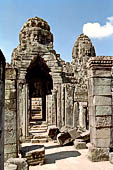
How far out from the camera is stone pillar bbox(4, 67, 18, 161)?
264 inches

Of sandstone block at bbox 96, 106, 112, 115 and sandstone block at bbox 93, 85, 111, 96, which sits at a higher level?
sandstone block at bbox 93, 85, 111, 96

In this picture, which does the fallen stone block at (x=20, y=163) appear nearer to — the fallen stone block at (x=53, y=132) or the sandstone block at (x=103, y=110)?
the sandstone block at (x=103, y=110)

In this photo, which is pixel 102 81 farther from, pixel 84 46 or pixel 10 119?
pixel 84 46

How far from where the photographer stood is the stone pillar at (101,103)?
6.98 metres

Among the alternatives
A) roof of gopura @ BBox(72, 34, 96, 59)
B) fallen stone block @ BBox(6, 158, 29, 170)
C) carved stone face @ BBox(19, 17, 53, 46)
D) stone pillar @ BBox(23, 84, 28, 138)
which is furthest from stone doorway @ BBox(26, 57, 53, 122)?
roof of gopura @ BBox(72, 34, 96, 59)

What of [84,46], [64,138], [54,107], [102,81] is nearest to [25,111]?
[54,107]

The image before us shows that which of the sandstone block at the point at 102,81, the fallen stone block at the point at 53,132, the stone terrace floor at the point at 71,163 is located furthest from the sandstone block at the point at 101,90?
the fallen stone block at the point at 53,132

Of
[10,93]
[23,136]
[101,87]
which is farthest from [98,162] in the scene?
[23,136]

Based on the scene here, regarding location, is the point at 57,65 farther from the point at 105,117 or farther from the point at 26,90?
the point at 105,117

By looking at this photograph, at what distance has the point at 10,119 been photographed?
22.4ft

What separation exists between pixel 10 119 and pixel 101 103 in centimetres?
336

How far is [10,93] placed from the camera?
6863 mm

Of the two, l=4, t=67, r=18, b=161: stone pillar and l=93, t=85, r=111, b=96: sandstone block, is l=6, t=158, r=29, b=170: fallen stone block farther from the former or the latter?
l=93, t=85, r=111, b=96: sandstone block

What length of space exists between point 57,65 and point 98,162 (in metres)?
7.96
